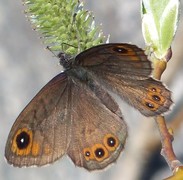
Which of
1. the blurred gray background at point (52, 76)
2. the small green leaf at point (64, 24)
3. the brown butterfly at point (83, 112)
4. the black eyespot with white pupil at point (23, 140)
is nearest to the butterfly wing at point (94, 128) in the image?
the brown butterfly at point (83, 112)

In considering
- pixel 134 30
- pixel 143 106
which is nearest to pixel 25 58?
pixel 134 30

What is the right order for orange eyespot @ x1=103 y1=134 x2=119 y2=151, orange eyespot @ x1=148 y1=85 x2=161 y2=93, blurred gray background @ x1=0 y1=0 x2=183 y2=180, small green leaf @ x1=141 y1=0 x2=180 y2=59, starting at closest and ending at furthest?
small green leaf @ x1=141 y1=0 x2=180 y2=59 < orange eyespot @ x1=148 y1=85 x2=161 y2=93 < orange eyespot @ x1=103 y1=134 x2=119 y2=151 < blurred gray background @ x1=0 y1=0 x2=183 y2=180

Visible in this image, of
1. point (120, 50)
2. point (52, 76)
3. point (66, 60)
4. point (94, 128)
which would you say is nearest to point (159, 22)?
point (120, 50)

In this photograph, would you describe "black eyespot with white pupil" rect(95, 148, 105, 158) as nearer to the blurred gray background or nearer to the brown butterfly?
the brown butterfly

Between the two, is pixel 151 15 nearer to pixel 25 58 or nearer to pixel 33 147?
pixel 33 147

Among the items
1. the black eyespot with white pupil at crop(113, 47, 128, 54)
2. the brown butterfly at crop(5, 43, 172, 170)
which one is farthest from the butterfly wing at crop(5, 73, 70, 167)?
the black eyespot with white pupil at crop(113, 47, 128, 54)
